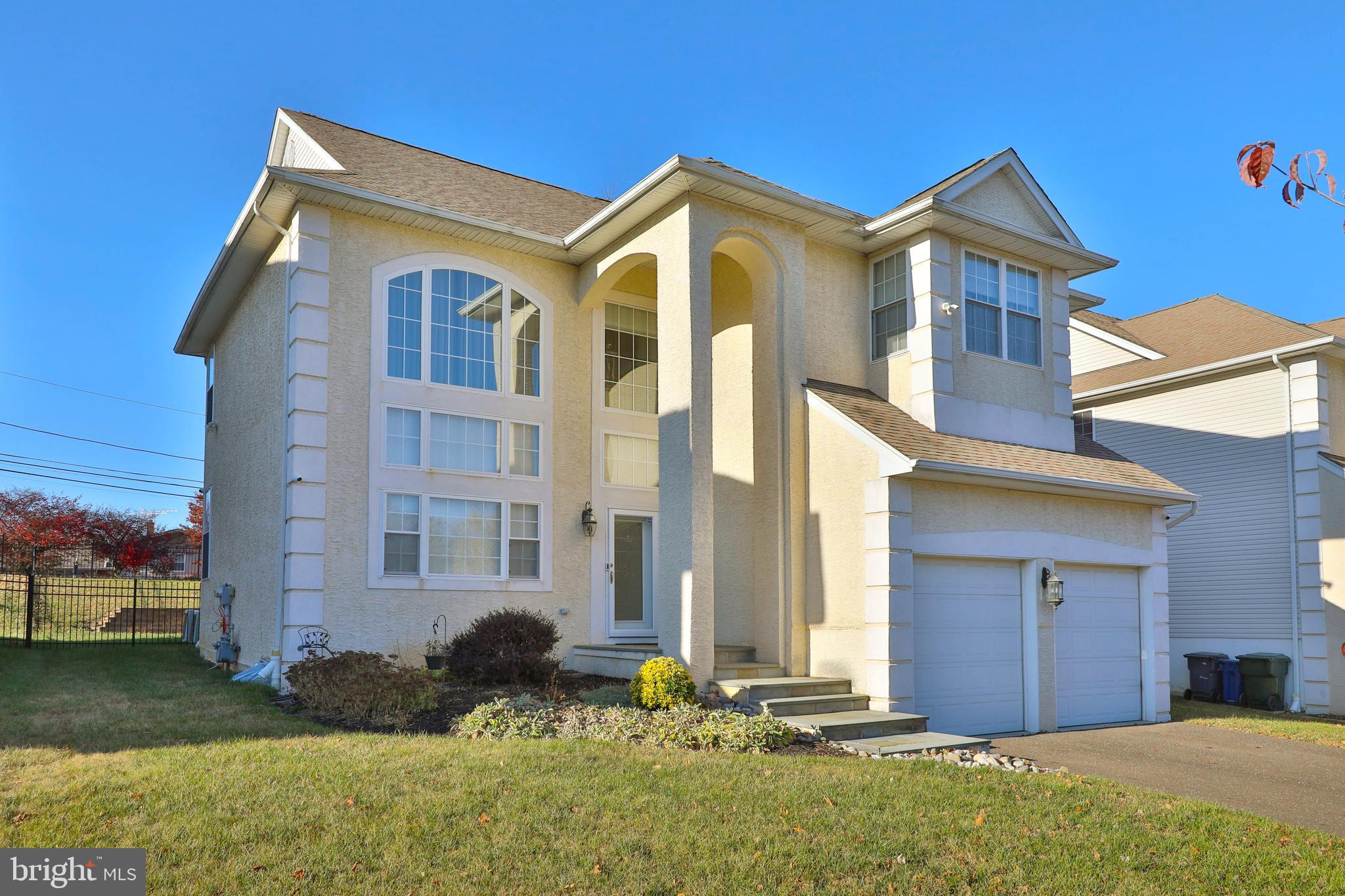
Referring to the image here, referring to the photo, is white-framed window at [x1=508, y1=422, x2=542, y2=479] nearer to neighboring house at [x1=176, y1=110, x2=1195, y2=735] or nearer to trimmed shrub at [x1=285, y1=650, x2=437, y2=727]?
neighboring house at [x1=176, y1=110, x2=1195, y2=735]

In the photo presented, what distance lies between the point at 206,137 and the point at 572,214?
511 inches

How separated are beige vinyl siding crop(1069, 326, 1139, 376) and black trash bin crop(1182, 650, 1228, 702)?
5.76 meters

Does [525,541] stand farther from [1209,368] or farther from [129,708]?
[1209,368]

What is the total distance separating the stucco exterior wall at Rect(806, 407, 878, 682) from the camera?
11195mm

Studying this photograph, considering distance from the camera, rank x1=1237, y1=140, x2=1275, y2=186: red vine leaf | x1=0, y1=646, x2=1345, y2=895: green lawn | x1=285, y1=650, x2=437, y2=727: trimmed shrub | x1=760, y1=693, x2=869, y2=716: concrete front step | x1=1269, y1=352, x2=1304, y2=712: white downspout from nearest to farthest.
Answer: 1. x1=1237, y1=140, x2=1275, y2=186: red vine leaf
2. x1=0, y1=646, x2=1345, y2=895: green lawn
3. x1=285, y1=650, x2=437, y2=727: trimmed shrub
4. x1=760, y1=693, x2=869, y2=716: concrete front step
5. x1=1269, y1=352, x2=1304, y2=712: white downspout

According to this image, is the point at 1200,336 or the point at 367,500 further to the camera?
the point at 1200,336

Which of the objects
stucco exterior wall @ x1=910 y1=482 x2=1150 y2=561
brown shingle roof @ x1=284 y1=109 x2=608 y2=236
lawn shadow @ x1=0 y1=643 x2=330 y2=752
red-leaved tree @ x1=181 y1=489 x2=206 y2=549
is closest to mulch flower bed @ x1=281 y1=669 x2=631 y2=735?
lawn shadow @ x1=0 y1=643 x2=330 y2=752

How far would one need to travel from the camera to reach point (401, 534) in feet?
39.1

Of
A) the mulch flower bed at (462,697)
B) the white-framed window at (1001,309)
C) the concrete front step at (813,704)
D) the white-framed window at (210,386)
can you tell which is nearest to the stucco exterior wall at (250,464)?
the white-framed window at (210,386)

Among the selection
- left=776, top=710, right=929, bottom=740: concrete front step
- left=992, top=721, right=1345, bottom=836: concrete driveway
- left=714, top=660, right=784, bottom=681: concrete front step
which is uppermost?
left=714, top=660, right=784, bottom=681: concrete front step

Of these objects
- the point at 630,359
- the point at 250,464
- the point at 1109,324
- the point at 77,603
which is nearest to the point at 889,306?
the point at 630,359

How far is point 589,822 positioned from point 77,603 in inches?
936

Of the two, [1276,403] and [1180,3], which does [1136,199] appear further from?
[1276,403]

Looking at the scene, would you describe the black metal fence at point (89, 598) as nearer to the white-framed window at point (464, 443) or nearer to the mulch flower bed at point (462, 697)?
the white-framed window at point (464, 443)
